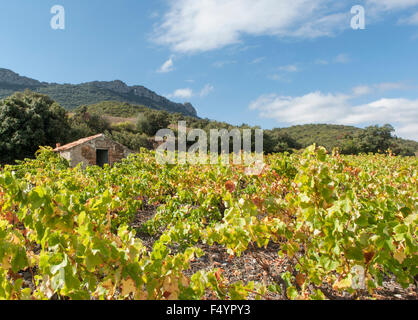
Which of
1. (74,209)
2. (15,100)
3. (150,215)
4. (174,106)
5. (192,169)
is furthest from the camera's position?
(174,106)

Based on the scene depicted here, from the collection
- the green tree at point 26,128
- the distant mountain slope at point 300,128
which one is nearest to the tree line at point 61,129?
the green tree at point 26,128

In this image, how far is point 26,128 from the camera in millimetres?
16797

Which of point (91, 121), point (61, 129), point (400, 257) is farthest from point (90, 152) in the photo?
point (91, 121)

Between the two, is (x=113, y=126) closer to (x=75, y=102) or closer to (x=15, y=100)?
(x=15, y=100)

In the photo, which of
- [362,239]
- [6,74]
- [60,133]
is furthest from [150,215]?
[6,74]

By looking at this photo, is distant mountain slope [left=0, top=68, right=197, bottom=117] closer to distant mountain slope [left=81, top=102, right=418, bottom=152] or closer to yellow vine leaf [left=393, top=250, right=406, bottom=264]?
distant mountain slope [left=81, top=102, right=418, bottom=152]

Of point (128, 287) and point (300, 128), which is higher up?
point (300, 128)

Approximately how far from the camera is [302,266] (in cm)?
192

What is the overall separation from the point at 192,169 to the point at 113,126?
2620 cm

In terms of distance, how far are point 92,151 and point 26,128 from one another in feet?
23.0

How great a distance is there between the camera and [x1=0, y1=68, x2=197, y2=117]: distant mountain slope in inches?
2031

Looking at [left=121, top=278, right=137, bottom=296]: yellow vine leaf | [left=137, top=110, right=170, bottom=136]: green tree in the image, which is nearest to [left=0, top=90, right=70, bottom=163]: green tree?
[left=137, top=110, right=170, bottom=136]: green tree

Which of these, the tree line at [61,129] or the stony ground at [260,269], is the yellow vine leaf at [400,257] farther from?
the tree line at [61,129]

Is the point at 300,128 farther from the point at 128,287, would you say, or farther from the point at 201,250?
the point at 128,287
